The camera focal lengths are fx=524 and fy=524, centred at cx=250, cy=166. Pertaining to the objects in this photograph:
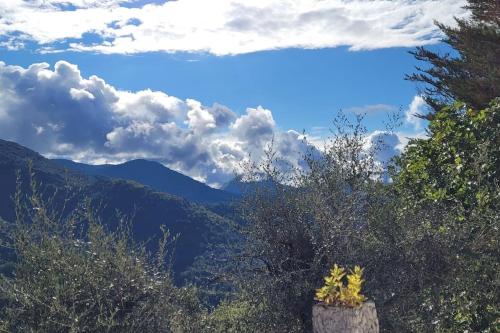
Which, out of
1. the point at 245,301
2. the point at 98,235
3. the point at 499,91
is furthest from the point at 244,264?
the point at 499,91

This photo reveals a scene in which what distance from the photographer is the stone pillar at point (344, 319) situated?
17.3 feet

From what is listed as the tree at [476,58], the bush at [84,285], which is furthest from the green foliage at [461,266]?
the tree at [476,58]

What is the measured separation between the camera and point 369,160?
35.6 ft

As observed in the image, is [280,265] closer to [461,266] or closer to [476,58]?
[461,266]

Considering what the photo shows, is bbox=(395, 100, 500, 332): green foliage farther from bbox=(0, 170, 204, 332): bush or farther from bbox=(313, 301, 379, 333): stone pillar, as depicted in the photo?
bbox=(0, 170, 204, 332): bush

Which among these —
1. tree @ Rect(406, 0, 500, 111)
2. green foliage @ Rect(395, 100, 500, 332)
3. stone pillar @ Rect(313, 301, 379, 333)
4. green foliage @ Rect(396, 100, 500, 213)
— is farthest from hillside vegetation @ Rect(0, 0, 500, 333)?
tree @ Rect(406, 0, 500, 111)

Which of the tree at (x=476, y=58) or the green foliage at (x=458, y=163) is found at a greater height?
the tree at (x=476, y=58)

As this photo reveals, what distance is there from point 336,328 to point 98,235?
3.98 m

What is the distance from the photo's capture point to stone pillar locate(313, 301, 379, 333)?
5270mm

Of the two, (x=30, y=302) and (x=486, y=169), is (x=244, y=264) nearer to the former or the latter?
(x=30, y=302)

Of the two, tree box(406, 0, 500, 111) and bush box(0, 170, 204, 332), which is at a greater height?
tree box(406, 0, 500, 111)

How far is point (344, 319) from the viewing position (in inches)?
208

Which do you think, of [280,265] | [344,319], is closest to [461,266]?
[280,265]

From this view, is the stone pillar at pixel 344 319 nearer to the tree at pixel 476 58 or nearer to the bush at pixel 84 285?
the bush at pixel 84 285
